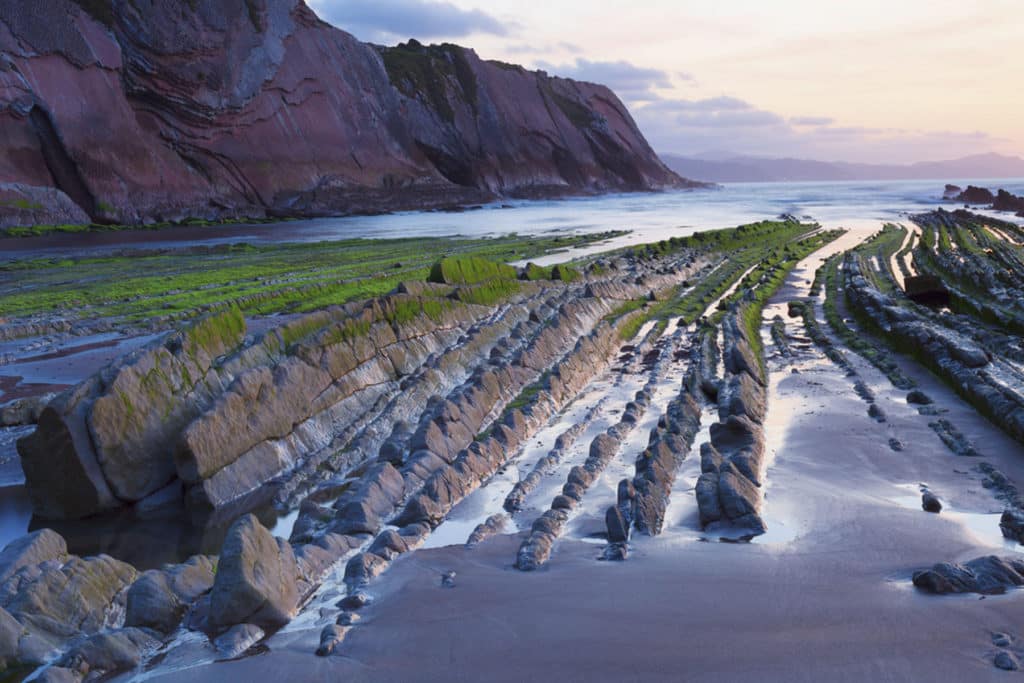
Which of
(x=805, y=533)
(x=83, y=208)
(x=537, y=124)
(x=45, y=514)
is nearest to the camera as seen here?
(x=805, y=533)

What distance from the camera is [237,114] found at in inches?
2345

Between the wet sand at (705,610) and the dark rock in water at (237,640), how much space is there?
0.39 feet

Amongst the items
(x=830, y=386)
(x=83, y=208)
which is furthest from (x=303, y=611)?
(x=83, y=208)

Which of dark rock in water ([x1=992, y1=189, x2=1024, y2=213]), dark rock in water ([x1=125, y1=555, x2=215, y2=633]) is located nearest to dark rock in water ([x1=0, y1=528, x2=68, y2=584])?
dark rock in water ([x1=125, y1=555, x2=215, y2=633])

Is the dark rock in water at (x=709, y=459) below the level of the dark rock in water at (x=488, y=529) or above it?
above

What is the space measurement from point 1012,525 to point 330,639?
17.1 ft

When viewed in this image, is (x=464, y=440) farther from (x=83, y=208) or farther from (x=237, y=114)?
(x=237, y=114)

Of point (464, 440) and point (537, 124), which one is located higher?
point (537, 124)

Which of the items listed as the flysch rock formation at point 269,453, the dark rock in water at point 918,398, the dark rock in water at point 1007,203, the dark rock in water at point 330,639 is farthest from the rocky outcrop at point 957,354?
the dark rock in water at point 1007,203

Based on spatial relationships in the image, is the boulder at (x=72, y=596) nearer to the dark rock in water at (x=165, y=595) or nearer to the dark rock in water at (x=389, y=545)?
the dark rock in water at (x=165, y=595)

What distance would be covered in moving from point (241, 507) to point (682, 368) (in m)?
7.58

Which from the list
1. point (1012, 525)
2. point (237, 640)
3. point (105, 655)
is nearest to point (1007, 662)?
point (1012, 525)

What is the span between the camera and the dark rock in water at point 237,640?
4.82m

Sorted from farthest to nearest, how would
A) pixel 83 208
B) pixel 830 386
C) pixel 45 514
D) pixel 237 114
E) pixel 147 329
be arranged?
pixel 237 114, pixel 83 208, pixel 147 329, pixel 830 386, pixel 45 514
